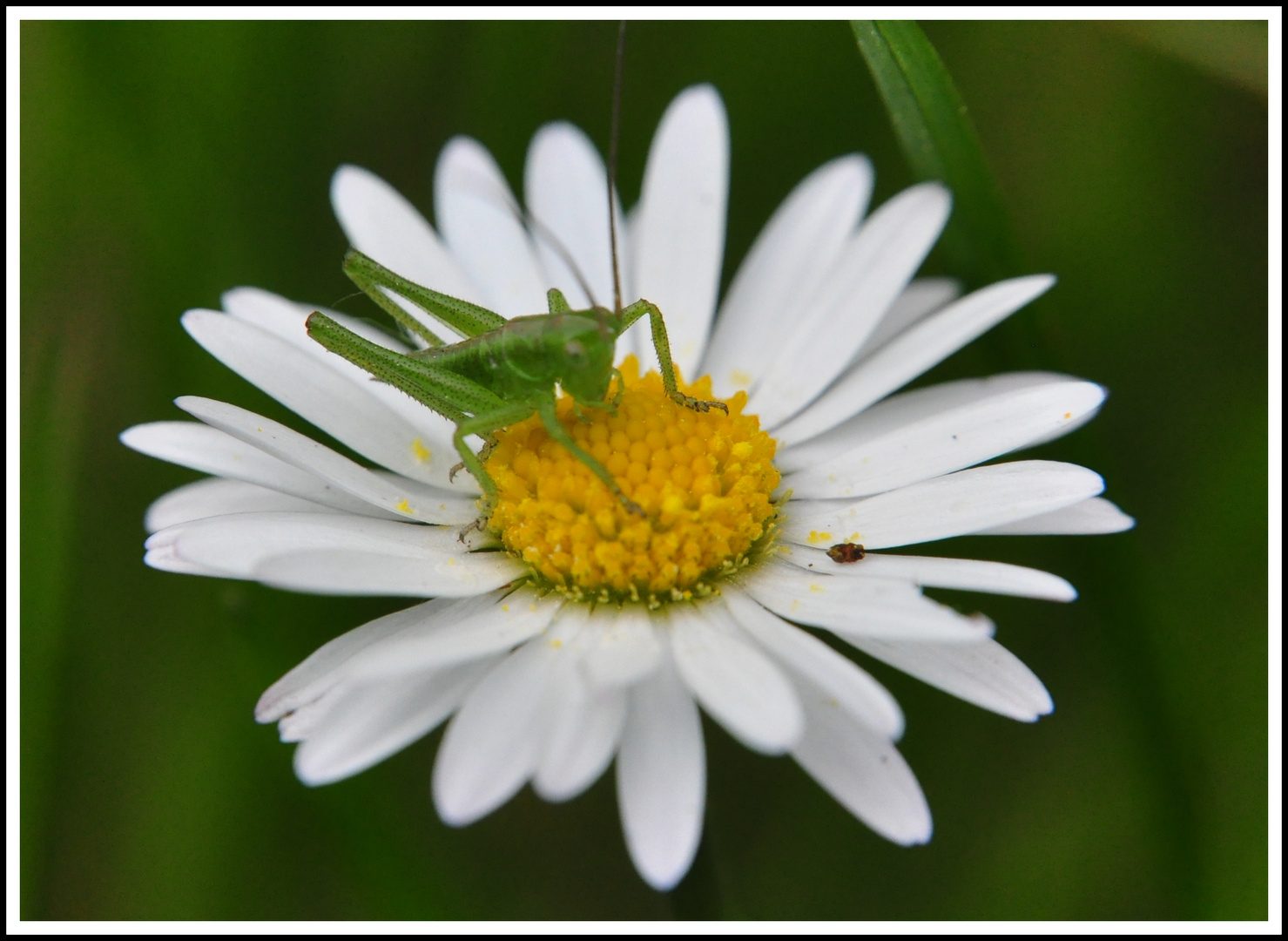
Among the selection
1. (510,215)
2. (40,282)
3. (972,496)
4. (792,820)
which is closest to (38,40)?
(40,282)

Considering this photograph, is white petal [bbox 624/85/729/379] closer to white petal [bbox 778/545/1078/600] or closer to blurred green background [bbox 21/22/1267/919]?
blurred green background [bbox 21/22/1267/919]

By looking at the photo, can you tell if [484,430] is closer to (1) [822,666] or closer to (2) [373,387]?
(2) [373,387]

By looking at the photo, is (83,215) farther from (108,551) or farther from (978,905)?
(978,905)

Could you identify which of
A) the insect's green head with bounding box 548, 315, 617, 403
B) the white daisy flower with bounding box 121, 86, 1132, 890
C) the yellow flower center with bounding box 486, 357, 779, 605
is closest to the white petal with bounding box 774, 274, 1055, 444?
the white daisy flower with bounding box 121, 86, 1132, 890


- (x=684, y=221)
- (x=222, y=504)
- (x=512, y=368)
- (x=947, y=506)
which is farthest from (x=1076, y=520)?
(x=222, y=504)

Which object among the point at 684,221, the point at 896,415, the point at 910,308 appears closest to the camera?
the point at 896,415

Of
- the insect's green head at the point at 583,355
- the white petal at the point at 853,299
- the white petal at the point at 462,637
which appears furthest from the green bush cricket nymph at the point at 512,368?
the white petal at the point at 853,299

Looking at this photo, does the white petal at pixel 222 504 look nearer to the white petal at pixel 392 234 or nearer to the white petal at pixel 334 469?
the white petal at pixel 334 469
